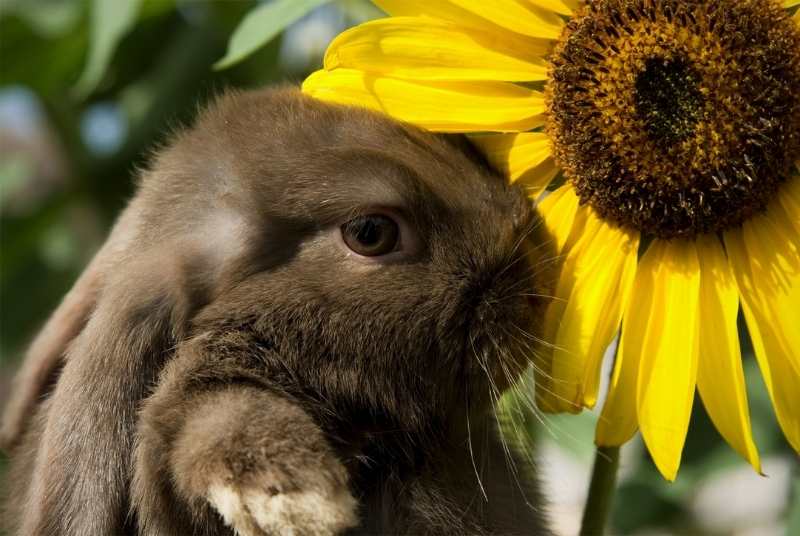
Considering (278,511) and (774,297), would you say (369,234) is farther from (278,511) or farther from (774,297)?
(774,297)

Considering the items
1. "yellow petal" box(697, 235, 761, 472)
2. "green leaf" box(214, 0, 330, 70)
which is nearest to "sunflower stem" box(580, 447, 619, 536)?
"yellow petal" box(697, 235, 761, 472)

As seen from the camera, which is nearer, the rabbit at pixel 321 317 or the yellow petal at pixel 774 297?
the yellow petal at pixel 774 297

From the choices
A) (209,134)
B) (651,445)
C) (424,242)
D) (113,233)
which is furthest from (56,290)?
(651,445)

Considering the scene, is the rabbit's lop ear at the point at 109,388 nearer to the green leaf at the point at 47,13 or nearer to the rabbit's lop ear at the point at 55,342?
the rabbit's lop ear at the point at 55,342

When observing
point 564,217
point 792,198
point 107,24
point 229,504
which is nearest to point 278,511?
point 229,504

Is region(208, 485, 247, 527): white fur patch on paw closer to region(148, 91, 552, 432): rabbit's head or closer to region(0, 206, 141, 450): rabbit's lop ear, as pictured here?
region(148, 91, 552, 432): rabbit's head

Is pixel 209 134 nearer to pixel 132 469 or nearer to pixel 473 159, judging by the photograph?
pixel 473 159

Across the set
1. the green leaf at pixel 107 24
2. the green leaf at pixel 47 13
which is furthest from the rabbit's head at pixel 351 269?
the green leaf at pixel 47 13
